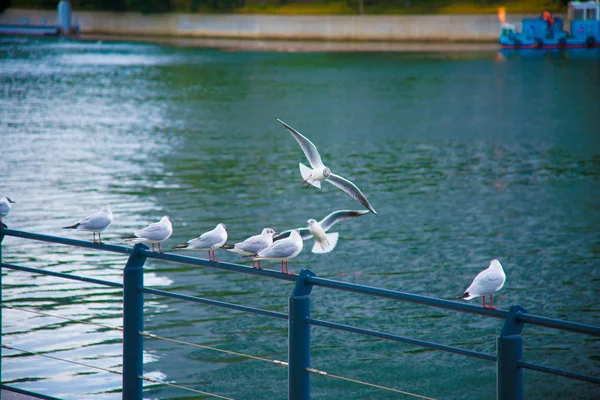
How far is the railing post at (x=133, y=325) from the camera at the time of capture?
484cm

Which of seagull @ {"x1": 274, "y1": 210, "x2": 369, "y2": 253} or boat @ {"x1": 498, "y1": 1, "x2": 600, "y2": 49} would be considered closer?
seagull @ {"x1": 274, "y1": 210, "x2": 369, "y2": 253}

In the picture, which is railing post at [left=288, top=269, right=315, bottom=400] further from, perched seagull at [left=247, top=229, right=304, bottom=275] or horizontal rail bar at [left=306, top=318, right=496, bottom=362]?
perched seagull at [left=247, top=229, right=304, bottom=275]

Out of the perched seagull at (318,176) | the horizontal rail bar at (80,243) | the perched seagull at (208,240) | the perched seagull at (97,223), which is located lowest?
the perched seagull at (97,223)

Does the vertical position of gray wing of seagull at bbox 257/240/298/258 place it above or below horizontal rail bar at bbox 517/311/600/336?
below

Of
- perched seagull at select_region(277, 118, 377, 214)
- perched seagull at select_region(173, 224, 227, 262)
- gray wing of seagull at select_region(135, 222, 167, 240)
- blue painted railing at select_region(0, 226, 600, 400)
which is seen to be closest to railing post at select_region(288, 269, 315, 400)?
blue painted railing at select_region(0, 226, 600, 400)

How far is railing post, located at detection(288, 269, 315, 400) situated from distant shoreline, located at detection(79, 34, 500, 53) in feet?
219

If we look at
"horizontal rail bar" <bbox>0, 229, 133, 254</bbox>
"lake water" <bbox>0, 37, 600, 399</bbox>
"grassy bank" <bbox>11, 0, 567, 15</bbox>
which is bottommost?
"lake water" <bbox>0, 37, 600, 399</bbox>

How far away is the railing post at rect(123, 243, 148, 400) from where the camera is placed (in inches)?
191

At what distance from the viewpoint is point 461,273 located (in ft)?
41.8

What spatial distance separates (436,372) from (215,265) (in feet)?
16.8

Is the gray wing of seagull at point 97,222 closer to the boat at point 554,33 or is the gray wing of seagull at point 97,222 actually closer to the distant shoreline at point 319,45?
the boat at point 554,33

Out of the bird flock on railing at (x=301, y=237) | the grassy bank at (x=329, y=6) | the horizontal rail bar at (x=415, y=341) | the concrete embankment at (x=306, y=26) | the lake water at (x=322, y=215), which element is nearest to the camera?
the horizontal rail bar at (x=415, y=341)

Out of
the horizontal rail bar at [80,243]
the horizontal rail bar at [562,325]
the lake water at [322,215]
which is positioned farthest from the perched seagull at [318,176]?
the lake water at [322,215]

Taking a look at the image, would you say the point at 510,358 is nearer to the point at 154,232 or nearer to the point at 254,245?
the point at 254,245
